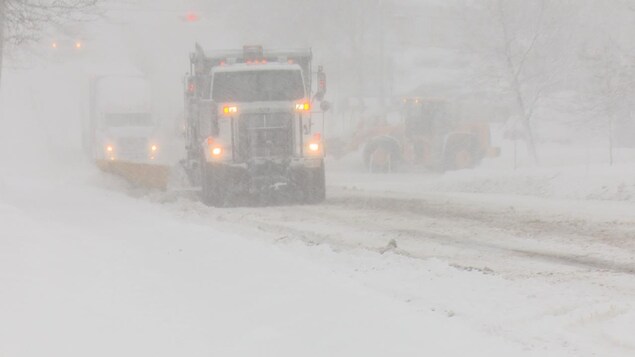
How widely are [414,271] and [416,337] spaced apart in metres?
2.59

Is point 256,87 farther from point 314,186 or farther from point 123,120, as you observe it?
point 123,120

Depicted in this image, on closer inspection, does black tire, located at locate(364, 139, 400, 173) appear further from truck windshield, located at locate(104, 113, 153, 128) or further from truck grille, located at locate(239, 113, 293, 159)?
truck grille, located at locate(239, 113, 293, 159)

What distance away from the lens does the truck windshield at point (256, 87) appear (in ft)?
57.7

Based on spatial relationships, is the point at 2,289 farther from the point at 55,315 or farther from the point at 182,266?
the point at 182,266

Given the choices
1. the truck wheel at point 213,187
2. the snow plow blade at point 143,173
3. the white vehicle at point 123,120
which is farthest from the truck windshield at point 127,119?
the truck wheel at point 213,187

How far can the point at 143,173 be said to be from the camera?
21.0 m

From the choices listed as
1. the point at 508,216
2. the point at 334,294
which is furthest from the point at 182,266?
the point at 508,216

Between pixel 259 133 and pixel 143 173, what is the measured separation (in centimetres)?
459

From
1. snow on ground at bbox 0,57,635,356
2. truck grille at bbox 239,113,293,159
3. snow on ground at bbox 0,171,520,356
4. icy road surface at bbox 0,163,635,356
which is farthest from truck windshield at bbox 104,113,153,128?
snow on ground at bbox 0,171,520,356

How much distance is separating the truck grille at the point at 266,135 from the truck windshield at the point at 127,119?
18586 millimetres

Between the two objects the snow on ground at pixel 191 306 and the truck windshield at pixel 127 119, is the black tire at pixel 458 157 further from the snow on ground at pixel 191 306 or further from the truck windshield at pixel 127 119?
the snow on ground at pixel 191 306

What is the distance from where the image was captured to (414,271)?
344 inches

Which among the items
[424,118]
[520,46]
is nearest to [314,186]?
[424,118]

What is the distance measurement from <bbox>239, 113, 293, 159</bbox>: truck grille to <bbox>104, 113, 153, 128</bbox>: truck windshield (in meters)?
18.6
